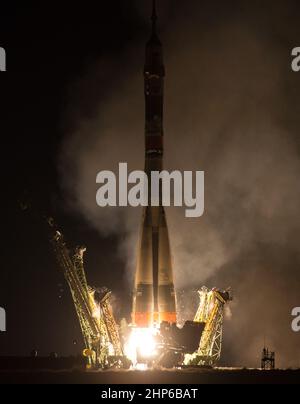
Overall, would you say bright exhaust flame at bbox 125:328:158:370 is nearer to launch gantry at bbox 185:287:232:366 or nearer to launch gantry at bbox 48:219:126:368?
launch gantry at bbox 48:219:126:368

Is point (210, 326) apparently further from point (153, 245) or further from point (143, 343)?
point (153, 245)

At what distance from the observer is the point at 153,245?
155250 mm

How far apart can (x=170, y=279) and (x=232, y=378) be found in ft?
51.8

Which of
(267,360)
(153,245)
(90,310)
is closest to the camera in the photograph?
(153,245)

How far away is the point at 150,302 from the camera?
504 ft

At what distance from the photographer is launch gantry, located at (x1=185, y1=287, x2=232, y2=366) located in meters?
156

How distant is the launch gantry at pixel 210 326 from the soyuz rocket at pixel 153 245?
5.92m

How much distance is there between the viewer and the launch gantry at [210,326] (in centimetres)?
15638

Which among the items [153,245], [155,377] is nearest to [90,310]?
[153,245]

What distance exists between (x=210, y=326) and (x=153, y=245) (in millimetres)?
13892

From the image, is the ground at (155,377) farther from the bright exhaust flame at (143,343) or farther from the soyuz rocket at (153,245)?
the soyuz rocket at (153,245)

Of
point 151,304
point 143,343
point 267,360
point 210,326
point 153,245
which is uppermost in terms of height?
point 153,245

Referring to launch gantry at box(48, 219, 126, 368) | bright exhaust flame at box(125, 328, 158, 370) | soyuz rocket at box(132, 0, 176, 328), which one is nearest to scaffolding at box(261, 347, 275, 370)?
soyuz rocket at box(132, 0, 176, 328)
